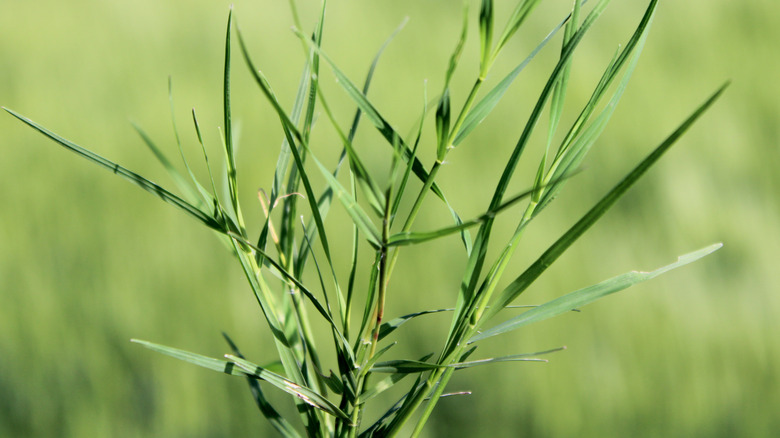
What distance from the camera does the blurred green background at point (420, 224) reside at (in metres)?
0.61

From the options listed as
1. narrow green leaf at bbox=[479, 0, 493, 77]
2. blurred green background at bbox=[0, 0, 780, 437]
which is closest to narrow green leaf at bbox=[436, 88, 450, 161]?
narrow green leaf at bbox=[479, 0, 493, 77]

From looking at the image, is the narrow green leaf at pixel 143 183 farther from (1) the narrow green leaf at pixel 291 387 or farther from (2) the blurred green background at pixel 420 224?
(2) the blurred green background at pixel 420 224

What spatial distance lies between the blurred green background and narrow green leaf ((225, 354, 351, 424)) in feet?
1.48

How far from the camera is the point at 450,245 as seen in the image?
2.30 feet

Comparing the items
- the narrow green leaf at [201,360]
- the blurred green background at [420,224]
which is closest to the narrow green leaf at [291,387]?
the narrow green leaf at [201,360]

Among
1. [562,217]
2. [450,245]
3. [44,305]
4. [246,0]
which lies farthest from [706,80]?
[44,305]

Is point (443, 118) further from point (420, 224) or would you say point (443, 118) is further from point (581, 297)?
point (420, 224)

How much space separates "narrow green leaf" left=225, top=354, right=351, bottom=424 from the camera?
178 mm

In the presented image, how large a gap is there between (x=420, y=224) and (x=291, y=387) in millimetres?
523

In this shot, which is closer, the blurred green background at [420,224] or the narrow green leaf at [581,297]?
the narrow green leaf at [581,297]

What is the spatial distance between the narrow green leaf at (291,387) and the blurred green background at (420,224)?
0.45 meters

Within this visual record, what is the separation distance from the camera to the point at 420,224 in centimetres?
70

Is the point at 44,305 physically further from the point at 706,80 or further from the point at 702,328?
the point at 706,80

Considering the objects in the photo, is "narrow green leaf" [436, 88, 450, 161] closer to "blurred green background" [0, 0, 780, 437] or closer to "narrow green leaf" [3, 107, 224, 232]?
"narrow green leaf" [3, 107, 224, 232]
